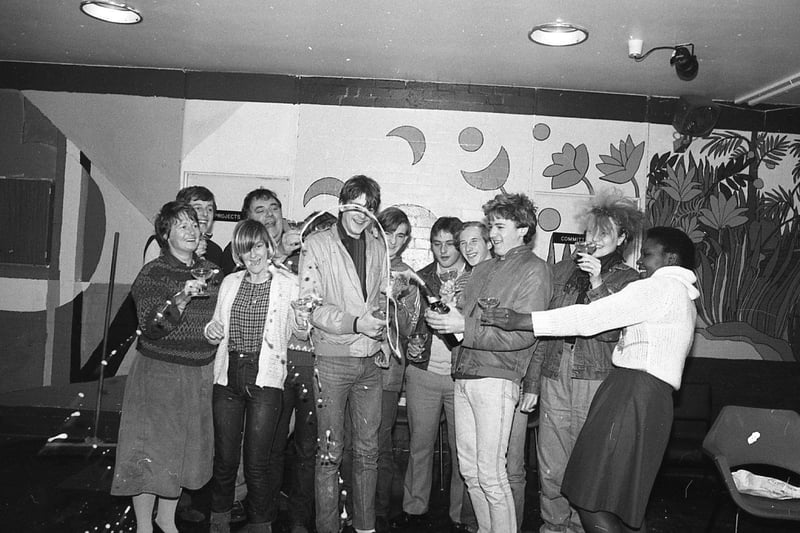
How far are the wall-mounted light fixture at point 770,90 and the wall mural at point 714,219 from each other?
463 mm

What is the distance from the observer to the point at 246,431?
Answer: 3.37 metres

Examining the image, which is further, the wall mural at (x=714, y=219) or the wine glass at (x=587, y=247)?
the wall mural at (x=714, y=219)

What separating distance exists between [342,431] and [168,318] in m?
1.02

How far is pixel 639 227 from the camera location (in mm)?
3652

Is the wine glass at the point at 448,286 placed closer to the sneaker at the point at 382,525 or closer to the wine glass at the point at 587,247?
the wine glass at the point at 587,247

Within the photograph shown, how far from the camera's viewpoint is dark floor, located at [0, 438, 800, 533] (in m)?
3.67

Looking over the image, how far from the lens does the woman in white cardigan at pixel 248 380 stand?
3.35m

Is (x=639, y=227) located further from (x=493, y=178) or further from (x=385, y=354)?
(x=493, y=178)

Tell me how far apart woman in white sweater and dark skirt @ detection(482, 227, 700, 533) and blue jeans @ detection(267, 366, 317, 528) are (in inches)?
59.7

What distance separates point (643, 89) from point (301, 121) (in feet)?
9.84

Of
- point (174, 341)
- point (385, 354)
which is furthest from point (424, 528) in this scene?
point (174, 341)

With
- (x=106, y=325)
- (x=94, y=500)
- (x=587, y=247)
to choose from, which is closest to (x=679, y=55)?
(x=587, y=247)

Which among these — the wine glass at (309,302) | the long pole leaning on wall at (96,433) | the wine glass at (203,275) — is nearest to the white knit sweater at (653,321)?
the wine glass at (309,302)

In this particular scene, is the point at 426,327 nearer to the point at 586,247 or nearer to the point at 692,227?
the point at 586,247
